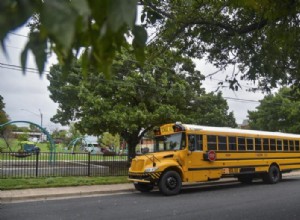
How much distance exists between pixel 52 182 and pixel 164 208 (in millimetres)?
7357

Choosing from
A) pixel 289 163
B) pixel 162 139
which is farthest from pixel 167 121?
pixel 289 163

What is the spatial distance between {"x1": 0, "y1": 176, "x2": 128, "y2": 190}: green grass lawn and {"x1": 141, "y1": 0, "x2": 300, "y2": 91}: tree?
9446 mm

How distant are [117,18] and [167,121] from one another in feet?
67.4

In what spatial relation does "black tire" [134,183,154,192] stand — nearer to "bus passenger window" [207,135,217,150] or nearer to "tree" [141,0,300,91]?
"bus passenger window" [207,135,217,150]

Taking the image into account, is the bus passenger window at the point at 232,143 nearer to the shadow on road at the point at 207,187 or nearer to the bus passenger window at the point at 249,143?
the bus passenger window at the point at 249,143

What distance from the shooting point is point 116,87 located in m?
21.9

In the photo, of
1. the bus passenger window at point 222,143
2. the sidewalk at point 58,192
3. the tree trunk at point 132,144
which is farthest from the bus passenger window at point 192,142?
the tree trunk at point 132,144

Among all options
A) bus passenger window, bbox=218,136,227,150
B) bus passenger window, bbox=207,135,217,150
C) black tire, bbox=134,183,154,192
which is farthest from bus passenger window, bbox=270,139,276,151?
black tire, bbox=134,183,154,192

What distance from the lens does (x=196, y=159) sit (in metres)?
16.0

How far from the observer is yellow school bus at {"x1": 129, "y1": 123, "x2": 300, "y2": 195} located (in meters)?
15.0

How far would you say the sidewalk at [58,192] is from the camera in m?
13.5

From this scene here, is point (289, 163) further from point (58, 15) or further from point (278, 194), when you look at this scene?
point (58, 15)

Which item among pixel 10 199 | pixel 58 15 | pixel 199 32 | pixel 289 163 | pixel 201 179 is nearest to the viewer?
pixel 58 15

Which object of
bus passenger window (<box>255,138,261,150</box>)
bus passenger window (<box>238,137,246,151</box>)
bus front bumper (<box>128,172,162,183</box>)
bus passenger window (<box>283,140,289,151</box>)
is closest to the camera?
bus front bumper (<box>128,172,162,183</box>)
